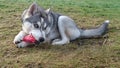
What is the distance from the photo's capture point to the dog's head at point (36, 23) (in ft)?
22.3

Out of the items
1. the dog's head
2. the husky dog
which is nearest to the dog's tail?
the husky dog

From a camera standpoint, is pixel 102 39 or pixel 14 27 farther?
pixel 14 27

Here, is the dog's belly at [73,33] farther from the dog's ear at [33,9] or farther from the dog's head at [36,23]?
the dog's ear at [33,9]

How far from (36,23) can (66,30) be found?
82 cm

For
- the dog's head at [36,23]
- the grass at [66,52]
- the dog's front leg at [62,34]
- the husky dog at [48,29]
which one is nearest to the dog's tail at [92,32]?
the husky dog at [48,29]

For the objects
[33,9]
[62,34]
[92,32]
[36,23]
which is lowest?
[92,32]

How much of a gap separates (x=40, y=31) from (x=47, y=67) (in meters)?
1.04

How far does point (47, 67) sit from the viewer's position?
6016 millimetres

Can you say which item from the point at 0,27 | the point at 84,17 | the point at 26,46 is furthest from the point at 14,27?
the point at 84,17

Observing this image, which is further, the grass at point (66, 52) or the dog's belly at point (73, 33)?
the dog's belly at point (73, 33)

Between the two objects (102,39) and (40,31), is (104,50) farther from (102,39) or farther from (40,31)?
(40,31)

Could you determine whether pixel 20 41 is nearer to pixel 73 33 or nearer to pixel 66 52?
pixel 66 52

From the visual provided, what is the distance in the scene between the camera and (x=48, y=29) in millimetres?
7227

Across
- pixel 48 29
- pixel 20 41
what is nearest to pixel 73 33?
pixel 48 29
